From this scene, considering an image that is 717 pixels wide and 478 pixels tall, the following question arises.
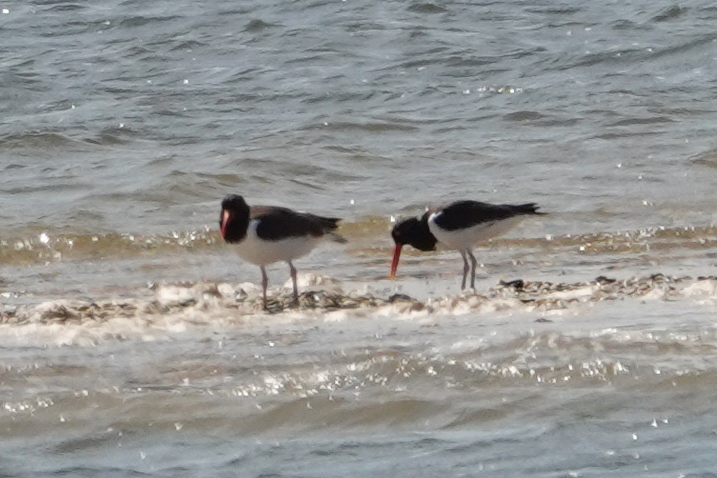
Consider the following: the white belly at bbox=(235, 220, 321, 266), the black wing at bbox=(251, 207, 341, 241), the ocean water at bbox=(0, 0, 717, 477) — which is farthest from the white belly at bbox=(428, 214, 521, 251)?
the white belly at bbox=(235, 220, 321, 266)

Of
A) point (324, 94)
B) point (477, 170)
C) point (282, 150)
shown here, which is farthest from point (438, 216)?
point (324, 94)

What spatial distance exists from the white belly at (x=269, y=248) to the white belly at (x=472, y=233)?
0.82 meters

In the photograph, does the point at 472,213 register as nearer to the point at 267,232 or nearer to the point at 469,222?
the point at 469,222

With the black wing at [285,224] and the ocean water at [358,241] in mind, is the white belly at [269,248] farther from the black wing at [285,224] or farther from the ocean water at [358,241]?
the ocean water at [358,241]

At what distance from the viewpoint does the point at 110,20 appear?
18203 mm

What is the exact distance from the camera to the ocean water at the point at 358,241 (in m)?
5.32

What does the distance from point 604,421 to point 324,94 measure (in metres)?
9.92

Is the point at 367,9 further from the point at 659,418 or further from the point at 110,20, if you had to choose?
the point at 659,418

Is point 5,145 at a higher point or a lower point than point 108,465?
lower

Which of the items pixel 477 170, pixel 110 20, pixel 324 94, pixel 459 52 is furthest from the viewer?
pixel 110 20

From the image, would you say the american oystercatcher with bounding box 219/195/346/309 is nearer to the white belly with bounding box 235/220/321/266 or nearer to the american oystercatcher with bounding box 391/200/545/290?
the white belly with bounding box 235/220/321/266

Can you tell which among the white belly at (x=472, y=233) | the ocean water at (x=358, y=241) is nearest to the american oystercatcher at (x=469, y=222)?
the white belly at (x=472, y=233)

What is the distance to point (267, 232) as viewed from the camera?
26.7 ft

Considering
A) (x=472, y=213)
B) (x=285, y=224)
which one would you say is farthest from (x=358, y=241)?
(x=285, y=224)
